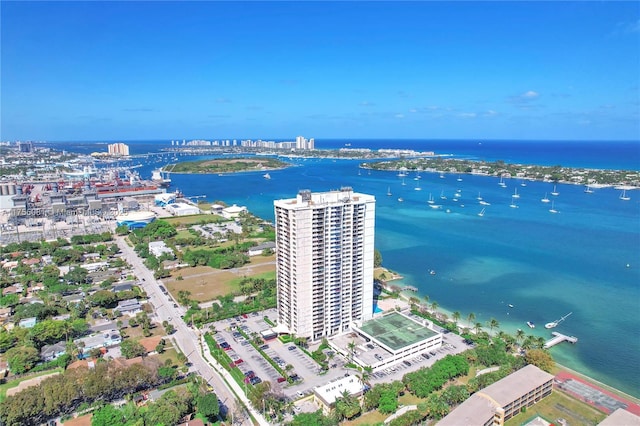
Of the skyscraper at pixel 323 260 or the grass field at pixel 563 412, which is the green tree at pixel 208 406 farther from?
the grass field at pixel 563 412

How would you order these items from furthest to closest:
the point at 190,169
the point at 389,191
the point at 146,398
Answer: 1. the point at 190,169
2. the point at 389,191
3. the point at 146,398

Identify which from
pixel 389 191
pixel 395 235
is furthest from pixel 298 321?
pixel 389 191

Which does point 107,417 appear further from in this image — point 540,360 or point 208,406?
point 540,360

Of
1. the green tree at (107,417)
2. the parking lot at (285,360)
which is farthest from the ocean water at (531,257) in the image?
the green tree at (107,417)

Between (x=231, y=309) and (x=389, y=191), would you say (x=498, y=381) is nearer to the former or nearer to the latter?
(x=231, y=309)

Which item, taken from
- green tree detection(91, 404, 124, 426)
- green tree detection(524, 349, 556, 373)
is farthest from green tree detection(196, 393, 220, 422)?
green tree detection(524, 349, 556, 373)

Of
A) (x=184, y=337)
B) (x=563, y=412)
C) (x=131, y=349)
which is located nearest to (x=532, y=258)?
(x=563, y=412)

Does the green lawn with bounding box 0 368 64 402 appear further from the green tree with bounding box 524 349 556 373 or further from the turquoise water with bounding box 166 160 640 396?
the turquoise water with bounding box 166 160 640 396
